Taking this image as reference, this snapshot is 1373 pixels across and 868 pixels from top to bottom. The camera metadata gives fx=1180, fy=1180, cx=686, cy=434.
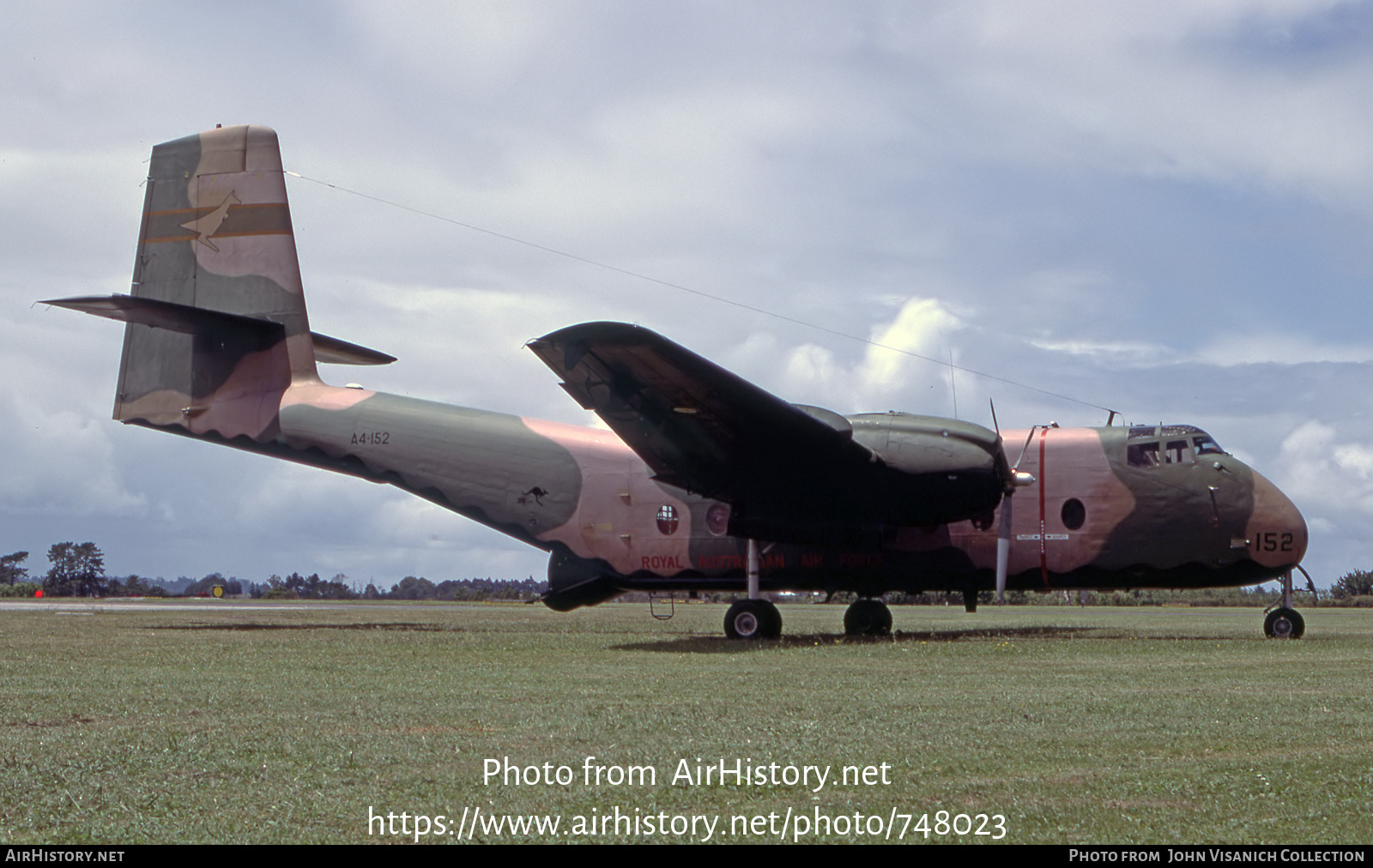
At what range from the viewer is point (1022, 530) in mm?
18781

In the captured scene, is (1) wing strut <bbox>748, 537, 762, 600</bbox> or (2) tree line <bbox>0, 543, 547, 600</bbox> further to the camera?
(2) tree line <bbox>0, 543, 547, 600</bbox>

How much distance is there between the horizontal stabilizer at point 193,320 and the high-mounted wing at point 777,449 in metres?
7.77

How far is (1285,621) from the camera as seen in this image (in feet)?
60.0

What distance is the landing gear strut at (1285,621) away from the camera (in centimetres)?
1823

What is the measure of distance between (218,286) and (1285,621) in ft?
64.7

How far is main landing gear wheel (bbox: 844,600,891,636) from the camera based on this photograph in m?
20.7

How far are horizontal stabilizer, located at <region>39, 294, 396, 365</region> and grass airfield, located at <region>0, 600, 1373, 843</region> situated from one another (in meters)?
6.09

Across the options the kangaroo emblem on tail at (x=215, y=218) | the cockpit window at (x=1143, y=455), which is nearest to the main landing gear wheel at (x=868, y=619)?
the cockpit window at (x=1143, y=455)

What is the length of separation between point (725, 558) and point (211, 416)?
33.6ft

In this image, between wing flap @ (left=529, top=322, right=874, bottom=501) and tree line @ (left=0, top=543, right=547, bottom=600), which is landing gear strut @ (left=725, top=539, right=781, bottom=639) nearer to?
wing flap @ (left=529, top=322, right=874, bottom=501)

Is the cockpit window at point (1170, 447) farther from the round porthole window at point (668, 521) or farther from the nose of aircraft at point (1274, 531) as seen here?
the round porthole window at point (668, 521)

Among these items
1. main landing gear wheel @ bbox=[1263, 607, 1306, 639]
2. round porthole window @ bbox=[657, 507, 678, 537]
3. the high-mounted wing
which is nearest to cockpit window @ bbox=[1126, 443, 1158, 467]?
the high-mounted wing

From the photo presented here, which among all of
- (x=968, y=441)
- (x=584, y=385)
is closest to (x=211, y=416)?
(x=584, y=385)
